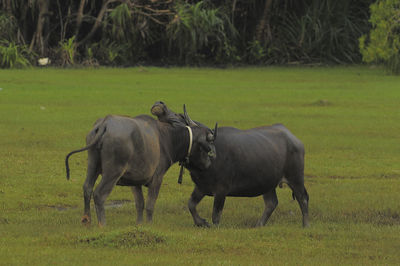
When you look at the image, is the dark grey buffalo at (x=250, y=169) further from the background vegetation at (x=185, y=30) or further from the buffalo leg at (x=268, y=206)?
the background vegetation at (x=185, y=30)

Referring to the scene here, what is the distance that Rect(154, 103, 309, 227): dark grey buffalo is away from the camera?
9297mm

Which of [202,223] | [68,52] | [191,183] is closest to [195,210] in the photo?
[202,223]

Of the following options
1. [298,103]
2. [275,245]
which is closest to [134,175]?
[275,245]

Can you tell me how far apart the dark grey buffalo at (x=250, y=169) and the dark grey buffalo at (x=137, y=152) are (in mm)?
254

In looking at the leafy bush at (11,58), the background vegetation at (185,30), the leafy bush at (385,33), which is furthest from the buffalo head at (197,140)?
the background vegetation at (185,30)

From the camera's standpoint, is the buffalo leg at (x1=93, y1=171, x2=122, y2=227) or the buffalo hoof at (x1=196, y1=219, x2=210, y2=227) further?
the buffalo hoof at (x1=196, y1=219, x2=210, y2=227)

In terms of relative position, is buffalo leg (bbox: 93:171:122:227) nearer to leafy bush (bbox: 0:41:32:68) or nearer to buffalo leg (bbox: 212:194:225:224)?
buffalo leg (bbox: 212:194:225:224)

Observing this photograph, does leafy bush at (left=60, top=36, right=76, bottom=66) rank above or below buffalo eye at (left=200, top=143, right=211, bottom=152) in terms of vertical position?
below

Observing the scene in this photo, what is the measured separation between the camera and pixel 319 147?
53.1 feet

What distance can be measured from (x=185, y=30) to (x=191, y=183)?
2273 centimetres

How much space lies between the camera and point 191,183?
1270cm

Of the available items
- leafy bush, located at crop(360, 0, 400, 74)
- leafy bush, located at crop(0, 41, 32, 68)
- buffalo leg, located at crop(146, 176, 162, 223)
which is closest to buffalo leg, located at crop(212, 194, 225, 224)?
buffalo leg, located at crop(146, 176, 162, 223)

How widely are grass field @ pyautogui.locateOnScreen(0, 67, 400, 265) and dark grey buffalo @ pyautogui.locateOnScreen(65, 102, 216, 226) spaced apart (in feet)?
1.32

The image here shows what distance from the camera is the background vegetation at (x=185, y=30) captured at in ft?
114
